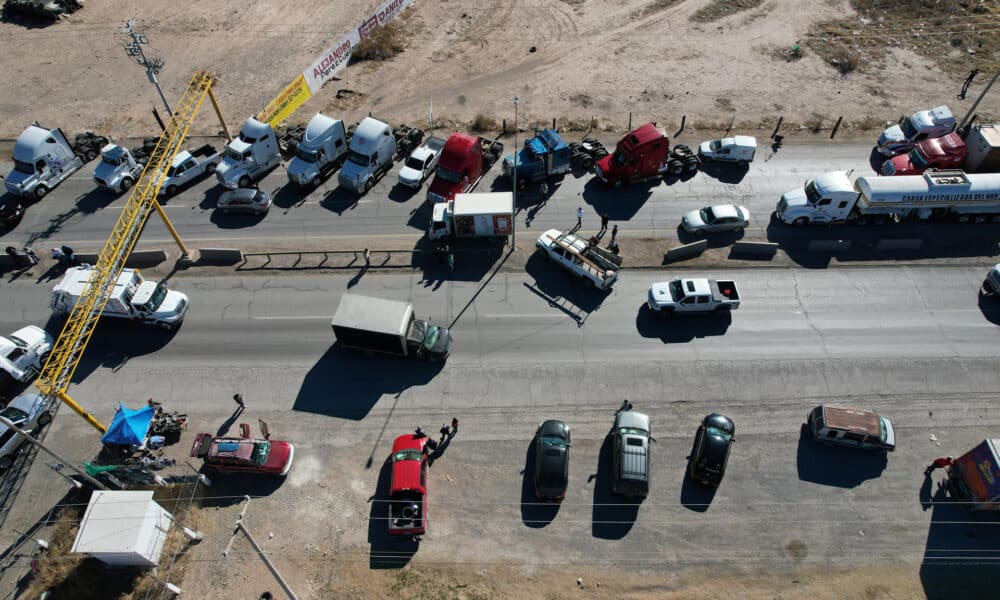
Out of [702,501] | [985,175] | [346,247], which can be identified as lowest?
[702,501]

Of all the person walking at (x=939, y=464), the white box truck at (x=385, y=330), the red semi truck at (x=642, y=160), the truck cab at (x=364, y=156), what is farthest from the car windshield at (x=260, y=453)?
the person walking at (x=939, y=464)

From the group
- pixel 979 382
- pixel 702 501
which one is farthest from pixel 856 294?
pixel 702 501

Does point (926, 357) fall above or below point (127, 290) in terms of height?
below

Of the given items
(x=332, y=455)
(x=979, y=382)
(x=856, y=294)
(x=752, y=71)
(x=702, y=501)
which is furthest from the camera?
(x=752, y=71)

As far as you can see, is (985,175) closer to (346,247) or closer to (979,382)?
(979,382)

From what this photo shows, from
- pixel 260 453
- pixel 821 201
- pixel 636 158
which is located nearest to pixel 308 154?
pixel 260 453

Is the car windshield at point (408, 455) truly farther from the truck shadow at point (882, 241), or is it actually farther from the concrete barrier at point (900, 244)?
the concrete barrier at point (900, 244)
